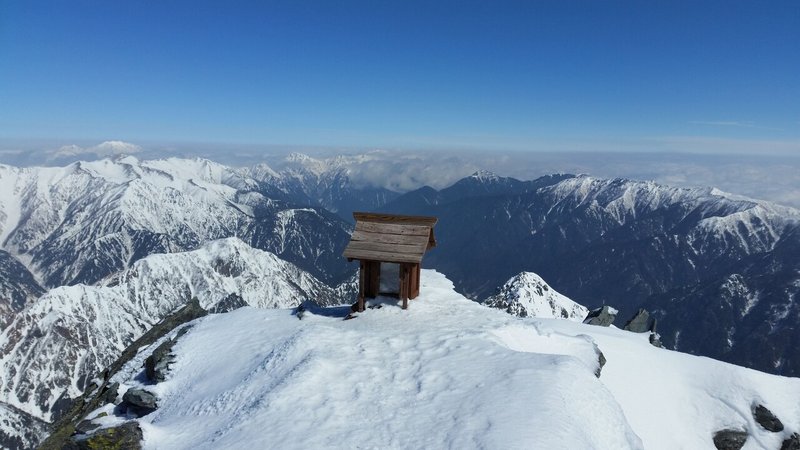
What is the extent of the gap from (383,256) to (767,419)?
2497 cm

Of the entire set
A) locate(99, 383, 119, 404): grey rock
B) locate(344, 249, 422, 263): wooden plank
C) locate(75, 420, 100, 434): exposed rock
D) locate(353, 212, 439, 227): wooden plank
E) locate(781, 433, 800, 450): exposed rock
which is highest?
locate(353, 212, 439, 227): wooden plank

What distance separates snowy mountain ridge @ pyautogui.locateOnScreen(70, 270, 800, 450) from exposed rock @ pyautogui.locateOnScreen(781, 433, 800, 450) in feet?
0.22

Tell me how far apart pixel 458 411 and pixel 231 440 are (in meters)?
8.55

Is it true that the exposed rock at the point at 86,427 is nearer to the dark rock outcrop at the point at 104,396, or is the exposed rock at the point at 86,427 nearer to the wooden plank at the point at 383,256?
the dark rock outcrop at the point at 104,396

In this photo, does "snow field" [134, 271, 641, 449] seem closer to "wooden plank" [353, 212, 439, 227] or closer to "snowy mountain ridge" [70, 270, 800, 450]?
"snowy mountain ridge" [70, 270, 800, 450]

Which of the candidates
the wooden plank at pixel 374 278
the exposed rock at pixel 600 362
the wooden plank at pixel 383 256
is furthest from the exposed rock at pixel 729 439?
the wooden plank at pixel 374 278

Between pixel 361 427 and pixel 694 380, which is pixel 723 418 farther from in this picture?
pixel 361 427

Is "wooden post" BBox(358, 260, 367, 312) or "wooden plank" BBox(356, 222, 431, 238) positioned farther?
→ "wooden plank" BBox(356, 222, 431, 238)

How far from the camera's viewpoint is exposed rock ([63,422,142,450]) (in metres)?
18.9

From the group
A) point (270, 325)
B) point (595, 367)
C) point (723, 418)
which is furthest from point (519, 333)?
point (270, 325)

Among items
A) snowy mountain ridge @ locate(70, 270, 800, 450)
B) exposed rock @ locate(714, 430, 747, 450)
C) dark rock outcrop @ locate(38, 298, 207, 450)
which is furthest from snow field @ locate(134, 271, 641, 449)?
exposed rock @ locate(714, 430, 747, 450)

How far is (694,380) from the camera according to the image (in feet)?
98.4

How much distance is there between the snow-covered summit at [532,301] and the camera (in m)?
154

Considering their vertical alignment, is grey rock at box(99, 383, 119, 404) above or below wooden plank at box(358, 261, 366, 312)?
below
